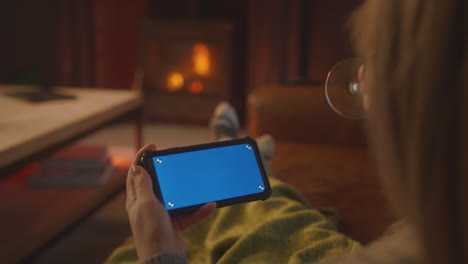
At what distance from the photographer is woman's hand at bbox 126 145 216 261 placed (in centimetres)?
70

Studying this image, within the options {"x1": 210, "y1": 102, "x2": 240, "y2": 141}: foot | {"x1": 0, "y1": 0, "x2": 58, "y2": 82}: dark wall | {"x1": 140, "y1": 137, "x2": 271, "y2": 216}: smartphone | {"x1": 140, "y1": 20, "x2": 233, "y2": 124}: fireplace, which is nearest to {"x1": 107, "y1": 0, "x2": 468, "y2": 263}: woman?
{"x1": 140, "y1": 137, "x2": 271, "y2": 216}: smartphone

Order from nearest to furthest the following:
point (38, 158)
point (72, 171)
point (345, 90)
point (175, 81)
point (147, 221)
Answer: point (147, 221)
point (345, 90)
point (38, 158)
point (72, 171)
point (175, 81)

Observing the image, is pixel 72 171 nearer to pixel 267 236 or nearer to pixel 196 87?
pixel 267 236

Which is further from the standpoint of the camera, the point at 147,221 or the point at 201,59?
the point at 201,59

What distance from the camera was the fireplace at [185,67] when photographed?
3273mm

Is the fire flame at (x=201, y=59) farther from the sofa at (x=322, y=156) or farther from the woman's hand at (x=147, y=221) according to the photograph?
the woman's hand at (x=147, y=221)

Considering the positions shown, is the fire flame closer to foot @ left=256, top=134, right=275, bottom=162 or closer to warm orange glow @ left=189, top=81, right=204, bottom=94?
warm orange glow @ left=189, top=81, right=204, bottom=94

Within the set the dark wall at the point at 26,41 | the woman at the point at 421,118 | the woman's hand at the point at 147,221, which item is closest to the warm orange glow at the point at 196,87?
the dark wall at the point at 26,41

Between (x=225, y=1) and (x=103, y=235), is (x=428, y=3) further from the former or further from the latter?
(x=225, y=1)

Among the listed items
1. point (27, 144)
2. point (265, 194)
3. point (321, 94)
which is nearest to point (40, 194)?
point (27, 144)

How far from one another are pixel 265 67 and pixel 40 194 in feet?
5.46

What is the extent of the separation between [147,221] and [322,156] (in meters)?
1.11

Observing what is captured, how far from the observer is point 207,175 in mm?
906

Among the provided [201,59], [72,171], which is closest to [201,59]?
[201,59]
